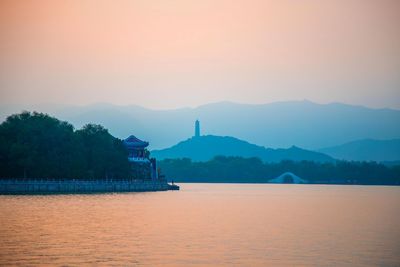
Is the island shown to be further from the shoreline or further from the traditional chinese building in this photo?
the traditional chinese building

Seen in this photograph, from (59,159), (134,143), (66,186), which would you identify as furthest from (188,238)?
(134,143)

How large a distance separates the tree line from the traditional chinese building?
10.2 meters

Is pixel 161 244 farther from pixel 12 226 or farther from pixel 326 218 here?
pixel 326 218

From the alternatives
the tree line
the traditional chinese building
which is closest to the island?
the tree line

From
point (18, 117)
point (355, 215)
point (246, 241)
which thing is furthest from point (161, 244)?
point (18, 117)

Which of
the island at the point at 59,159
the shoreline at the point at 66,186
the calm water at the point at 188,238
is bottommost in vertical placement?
the calm water at the point at 188,238

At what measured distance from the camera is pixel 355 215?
8569cm

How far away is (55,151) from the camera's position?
128 meters

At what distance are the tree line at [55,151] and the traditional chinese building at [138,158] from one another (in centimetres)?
1022

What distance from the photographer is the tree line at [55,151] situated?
122188 millimetres

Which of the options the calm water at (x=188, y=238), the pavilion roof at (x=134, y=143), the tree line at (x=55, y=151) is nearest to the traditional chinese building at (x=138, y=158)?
the pavilion roof at (x=134, y=143)

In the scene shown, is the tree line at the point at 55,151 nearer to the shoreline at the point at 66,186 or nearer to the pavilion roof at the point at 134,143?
the shoreline at the point at 66,186

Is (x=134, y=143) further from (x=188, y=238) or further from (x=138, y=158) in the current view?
(x=188, y=238)

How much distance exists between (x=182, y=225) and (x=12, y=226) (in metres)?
15.0
